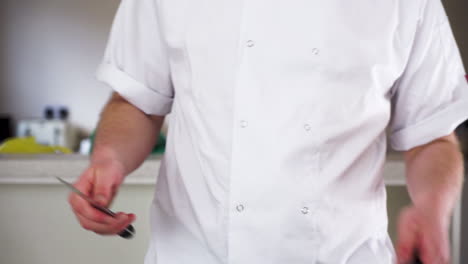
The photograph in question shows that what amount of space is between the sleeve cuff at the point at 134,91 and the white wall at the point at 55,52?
4135mm

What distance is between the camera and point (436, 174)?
763 millimetres

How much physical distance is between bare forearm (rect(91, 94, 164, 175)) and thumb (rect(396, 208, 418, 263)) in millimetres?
382

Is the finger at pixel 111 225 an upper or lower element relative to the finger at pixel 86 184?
lower

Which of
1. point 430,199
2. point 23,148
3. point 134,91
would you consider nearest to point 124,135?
point 134,91

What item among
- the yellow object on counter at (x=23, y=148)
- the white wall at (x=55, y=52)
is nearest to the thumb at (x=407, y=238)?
the yellow object on counter at (x=23, y=148)

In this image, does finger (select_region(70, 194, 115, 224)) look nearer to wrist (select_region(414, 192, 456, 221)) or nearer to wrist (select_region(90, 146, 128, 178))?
wrist (select_region(90, 146, 128, 178))

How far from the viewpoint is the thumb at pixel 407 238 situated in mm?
558

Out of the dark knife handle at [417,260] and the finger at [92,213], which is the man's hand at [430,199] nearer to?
the dark knife handle at [417,260]

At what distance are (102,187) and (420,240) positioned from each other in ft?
1.22


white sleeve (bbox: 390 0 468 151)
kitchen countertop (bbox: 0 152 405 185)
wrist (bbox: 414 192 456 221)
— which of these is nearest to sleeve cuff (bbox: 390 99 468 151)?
white sleeve (bbox: 390 0 468 151)

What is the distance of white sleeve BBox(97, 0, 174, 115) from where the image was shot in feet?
2.88

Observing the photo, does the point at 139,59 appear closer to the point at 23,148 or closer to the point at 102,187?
the point at 102,187

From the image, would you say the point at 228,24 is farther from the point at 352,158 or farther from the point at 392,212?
the point at 392,212

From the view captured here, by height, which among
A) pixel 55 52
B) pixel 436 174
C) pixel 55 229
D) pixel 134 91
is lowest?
pixel 55 52
